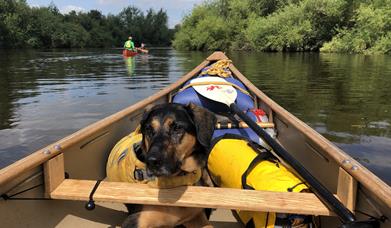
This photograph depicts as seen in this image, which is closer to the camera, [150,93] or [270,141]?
[270,141]

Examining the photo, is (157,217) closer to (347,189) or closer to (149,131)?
(149,131)

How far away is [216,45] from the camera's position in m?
47.8

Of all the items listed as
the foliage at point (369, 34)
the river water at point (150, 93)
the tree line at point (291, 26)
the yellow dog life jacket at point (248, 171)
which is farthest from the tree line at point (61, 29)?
the yellow dog life jacket at point (248, 171)

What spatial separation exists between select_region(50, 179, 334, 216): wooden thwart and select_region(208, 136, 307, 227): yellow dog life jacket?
0.73ft

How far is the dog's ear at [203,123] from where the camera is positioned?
8.68 ft

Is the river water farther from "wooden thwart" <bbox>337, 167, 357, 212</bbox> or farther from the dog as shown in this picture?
the dog

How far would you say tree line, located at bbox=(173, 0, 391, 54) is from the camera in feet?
105

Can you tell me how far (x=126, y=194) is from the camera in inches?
106

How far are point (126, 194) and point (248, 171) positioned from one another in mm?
1066

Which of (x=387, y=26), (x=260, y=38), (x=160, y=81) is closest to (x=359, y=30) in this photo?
(x=387, y=26)

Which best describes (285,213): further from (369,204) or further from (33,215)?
(33,215)

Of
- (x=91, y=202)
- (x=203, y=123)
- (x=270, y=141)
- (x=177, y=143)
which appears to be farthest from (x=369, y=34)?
(x=91, y=202)

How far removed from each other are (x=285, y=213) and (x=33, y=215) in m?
1.77

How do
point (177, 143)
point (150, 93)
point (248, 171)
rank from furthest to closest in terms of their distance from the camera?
point (150, 93), point (248, 171), point (177, 143)
